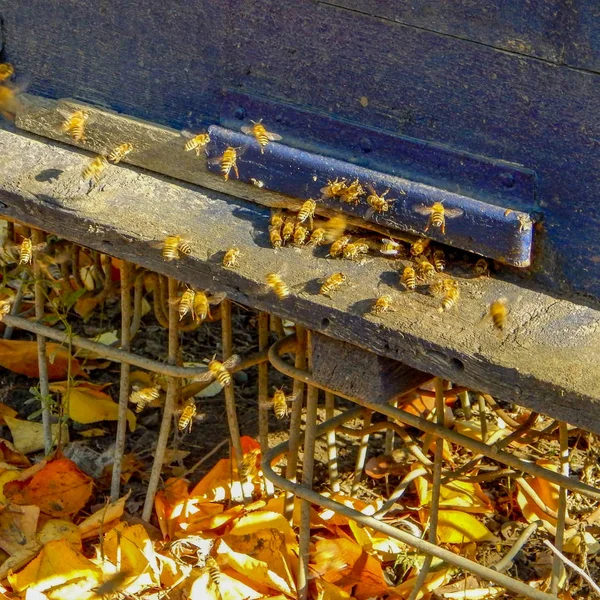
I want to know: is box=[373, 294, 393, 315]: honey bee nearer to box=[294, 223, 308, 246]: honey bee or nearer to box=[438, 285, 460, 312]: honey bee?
box=[438, 285, 460, 312]: honey bee

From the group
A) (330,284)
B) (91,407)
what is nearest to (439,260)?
(330,284)

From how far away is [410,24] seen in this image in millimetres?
2539

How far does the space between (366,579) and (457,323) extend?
3.74 feet

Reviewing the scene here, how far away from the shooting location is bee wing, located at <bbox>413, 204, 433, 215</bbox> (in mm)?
2569

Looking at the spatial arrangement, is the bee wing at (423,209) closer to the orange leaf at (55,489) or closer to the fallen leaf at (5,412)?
the orange leaf at (55,489)

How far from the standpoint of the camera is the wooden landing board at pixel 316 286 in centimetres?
234

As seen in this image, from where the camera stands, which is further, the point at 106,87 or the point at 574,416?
the point at 106,87

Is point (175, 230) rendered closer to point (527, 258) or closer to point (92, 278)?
point (527, 258)

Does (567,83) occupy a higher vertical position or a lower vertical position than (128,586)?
higher

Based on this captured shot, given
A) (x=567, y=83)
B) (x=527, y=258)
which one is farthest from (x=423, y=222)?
(x=567, y=83)

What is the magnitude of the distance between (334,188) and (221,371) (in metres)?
0.63

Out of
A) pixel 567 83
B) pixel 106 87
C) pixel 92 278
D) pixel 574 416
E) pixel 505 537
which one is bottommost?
pixel 505 537

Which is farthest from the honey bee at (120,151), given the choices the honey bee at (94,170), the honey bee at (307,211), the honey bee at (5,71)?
the honey bee at (307,211)

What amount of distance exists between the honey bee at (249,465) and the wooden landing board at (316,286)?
0.83 meters
